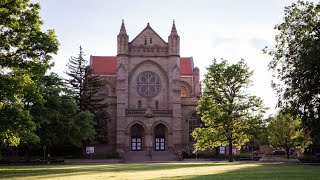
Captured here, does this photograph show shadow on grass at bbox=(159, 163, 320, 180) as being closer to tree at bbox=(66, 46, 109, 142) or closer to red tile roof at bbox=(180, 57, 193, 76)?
tree at bbox=(66, 46, 109, 142)

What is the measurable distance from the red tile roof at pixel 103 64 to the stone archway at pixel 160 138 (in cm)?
1469

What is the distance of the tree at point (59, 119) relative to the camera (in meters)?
45.6

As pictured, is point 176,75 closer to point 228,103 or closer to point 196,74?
point 196,74

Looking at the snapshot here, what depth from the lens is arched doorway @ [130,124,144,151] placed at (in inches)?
2697

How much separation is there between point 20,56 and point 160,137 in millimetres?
44913

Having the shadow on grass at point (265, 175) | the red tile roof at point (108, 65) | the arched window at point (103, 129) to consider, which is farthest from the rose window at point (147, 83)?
the shadow on grass at point (265, 175)

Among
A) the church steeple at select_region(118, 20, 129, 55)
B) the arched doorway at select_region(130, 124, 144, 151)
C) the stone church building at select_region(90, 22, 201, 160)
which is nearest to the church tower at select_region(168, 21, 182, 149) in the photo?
the stone church building at select_region(90, 22, 201, 160)

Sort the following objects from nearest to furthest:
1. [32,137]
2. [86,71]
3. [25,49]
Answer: [25,49] < [32,137] < [86,71]

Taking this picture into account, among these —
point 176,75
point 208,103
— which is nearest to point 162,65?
point 176,75

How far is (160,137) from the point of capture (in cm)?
6906

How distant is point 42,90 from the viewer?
40.1 meters

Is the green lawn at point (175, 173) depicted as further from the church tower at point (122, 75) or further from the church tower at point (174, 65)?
the church tower at point (174, 65)

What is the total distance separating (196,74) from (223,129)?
33.2 metres

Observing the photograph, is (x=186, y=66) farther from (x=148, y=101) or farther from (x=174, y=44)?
(x=148, y=101)
